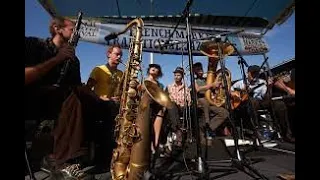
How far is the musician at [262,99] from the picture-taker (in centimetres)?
485

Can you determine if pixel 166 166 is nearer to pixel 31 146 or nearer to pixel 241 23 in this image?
pixel 31 146

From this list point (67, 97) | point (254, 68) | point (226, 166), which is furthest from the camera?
point (254, 68)

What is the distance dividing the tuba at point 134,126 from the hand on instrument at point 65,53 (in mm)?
542

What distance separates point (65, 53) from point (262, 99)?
3822mm

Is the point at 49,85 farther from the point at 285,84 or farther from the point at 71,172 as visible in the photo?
the point at 285,84

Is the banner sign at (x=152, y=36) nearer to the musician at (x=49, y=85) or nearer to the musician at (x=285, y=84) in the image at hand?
the musician at (x=285, y=84)

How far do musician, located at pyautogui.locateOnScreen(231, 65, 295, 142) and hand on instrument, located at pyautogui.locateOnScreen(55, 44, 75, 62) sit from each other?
129 inches

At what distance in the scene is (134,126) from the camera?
2230 mm

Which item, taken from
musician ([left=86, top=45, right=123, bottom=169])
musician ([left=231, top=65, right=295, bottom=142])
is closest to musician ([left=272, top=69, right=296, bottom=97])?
musician ([left=231, top=65, right=295, bottom=142])

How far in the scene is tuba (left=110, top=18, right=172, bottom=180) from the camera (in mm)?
2071

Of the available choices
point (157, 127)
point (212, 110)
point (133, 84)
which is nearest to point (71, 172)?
point (133, 84)

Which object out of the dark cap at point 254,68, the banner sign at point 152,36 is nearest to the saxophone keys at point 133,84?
the banner sign at point 152,36

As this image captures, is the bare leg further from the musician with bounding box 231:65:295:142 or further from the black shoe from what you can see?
the musician with bounding box 231:65:295:142
